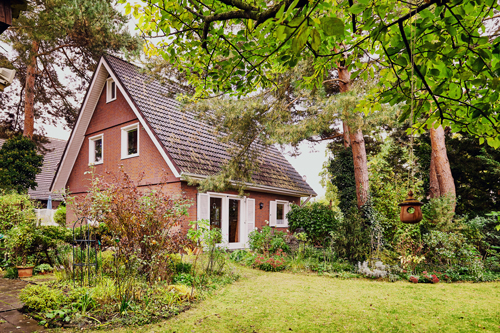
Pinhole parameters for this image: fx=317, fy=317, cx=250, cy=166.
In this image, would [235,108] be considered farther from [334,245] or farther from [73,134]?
[73,134]

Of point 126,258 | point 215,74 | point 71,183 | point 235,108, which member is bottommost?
point 126,258

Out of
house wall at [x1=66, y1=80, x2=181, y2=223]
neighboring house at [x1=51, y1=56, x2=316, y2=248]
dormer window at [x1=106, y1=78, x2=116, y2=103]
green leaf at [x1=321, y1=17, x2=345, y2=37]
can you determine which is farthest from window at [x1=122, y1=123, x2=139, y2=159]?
green leaf at [x1=321, y1=17, x2=345, y2=37]

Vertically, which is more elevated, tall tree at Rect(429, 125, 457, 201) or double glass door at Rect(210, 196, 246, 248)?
tall tree at Rect(429, 125, 457, 201)

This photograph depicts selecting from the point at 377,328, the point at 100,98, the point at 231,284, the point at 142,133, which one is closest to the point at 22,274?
the point at 231,284

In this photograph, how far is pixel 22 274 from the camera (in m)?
6.98

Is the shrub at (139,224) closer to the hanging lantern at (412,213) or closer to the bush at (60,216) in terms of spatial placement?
the hanging lantern at (412,213)

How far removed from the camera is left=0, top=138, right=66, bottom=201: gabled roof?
765 inches

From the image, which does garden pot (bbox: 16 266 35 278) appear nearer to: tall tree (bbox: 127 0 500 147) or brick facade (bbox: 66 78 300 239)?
brick facade (bbox: 66 78 300 239)

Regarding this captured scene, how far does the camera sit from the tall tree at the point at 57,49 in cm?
1317

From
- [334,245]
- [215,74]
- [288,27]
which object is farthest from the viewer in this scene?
[334,245]

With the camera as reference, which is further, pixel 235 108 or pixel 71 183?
pixel 71 183

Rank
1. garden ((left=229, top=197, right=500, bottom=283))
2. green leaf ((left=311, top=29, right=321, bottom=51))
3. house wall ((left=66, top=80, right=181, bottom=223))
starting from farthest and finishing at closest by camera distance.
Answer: house wall ((left=66, top=80, right=181, bottom=223)) → garden ((left=229, top=197, right=500, bottom=283)) → green leaf ((left=311, top=29, right=321, bottom=51))

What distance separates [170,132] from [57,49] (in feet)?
32.8

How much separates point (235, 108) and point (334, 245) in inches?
200
